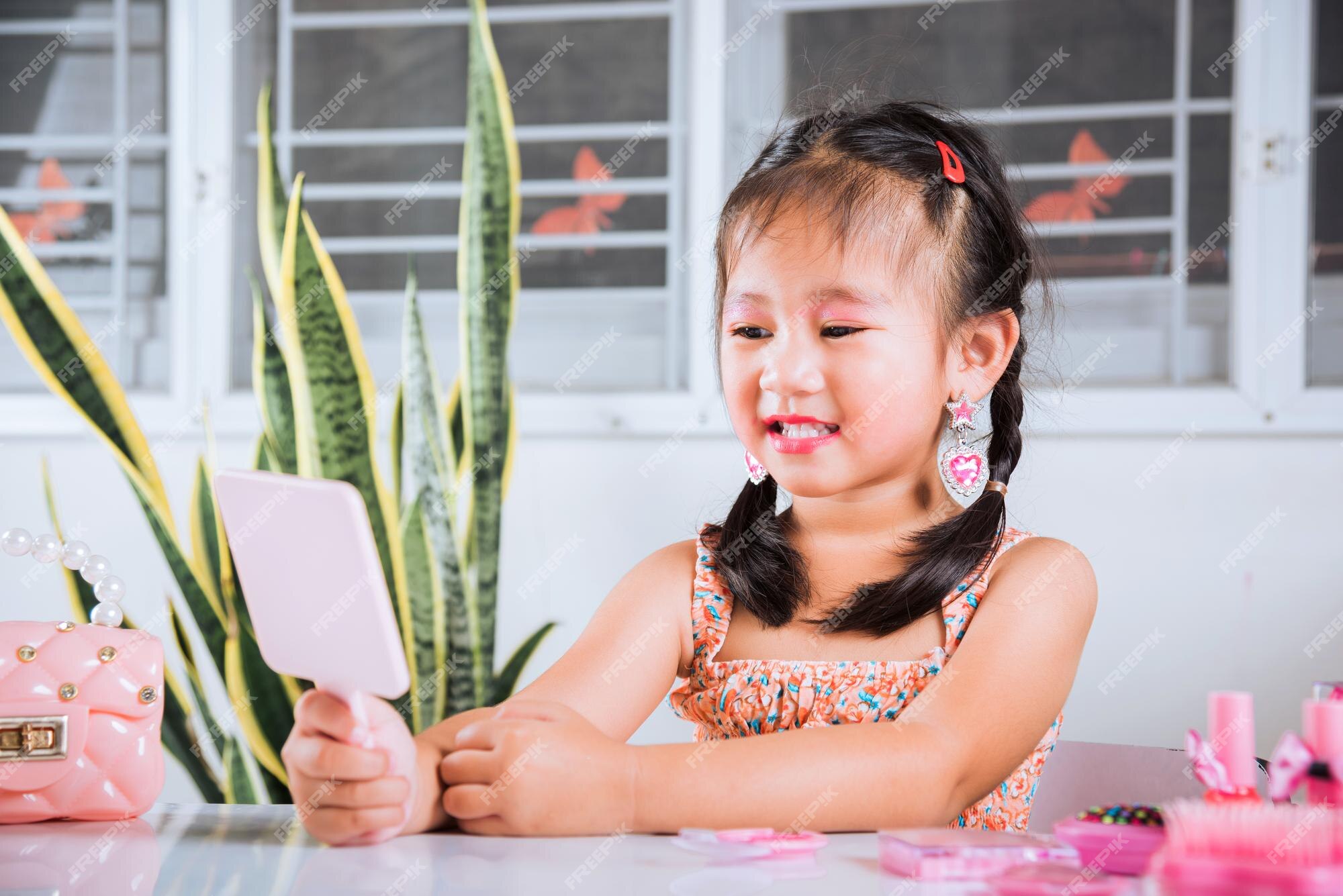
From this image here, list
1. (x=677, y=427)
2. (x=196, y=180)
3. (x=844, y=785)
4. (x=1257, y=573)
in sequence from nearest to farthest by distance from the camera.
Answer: (x=844, y=785) → (x=1257, y=573) → (x=677, y=427) → (x=196, y=180)

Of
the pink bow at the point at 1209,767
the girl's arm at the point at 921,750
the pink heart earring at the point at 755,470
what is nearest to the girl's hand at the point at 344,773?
the girl's arm at the point at 921,750

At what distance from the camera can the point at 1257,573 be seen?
6.28 feet

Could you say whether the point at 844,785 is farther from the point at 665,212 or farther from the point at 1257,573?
the point at 665,212

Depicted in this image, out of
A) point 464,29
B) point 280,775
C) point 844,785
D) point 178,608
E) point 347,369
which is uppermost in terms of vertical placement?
point 464,29

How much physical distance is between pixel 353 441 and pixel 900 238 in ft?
3.57

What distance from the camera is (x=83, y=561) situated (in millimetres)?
776

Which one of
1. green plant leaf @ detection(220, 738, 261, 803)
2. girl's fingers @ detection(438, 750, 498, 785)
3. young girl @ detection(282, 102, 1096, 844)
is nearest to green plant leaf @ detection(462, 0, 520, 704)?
green plant leaf @ detection(220, 738, 261, 803)

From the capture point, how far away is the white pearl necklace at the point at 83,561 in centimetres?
76

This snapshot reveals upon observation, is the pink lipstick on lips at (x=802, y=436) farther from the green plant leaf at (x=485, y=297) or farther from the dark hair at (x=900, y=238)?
the green plant leaf at (x=485, y=297)

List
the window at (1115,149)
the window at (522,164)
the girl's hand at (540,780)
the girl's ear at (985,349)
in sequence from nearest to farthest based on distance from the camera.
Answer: the girl's hand at (540,780), the girl's ear at (985,349), the window at (1115,149), the window at (522,164)

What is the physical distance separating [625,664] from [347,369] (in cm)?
95

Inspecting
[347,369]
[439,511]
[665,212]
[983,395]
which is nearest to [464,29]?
[665,212]

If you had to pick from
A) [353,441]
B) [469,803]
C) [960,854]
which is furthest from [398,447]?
[960,854]

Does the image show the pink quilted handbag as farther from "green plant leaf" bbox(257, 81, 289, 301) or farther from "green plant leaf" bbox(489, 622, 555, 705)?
"green plant leaf" bbox(489, 622, 555, 705)
